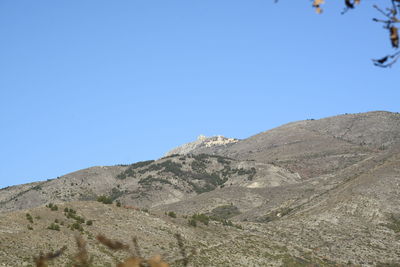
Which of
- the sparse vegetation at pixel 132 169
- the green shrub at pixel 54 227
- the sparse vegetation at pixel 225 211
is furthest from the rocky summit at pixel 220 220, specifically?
the sparse vegetation at pixel 132 169

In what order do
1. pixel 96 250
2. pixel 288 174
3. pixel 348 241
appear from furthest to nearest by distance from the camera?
pixel 288 174
pixel 348 241
pixel 96 250

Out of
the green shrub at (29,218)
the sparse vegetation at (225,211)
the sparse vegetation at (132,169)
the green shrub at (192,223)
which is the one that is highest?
the sparse vegetation at (132,169)

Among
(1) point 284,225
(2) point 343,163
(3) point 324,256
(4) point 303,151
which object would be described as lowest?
(3) point 324,256

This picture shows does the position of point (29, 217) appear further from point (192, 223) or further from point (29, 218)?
point (192, 223)

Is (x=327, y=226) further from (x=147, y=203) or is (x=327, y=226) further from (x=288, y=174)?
(x=288, y=174)

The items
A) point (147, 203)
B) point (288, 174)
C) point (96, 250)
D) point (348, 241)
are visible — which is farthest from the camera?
point (288, 174)

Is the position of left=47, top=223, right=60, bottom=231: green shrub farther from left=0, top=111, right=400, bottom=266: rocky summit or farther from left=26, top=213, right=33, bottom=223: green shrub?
→ left=26, top=213, right=33, bottom=223: green shrub

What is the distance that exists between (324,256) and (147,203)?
255 feet

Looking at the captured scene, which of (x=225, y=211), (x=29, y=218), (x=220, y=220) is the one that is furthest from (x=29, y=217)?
(x=225, y=211)

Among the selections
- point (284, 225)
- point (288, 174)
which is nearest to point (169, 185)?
point (288, 174)

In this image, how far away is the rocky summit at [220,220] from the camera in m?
41.8

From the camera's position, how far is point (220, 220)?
62.6 m

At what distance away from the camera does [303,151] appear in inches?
6708

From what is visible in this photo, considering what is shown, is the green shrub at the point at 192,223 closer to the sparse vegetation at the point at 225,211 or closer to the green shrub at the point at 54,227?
the green shrub at the point at 54,227
